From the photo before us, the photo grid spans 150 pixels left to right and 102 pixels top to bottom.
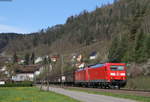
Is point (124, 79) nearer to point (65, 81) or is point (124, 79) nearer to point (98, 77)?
point (98, 77)

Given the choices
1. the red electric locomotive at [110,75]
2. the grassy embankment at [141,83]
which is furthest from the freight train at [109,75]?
the grassy embankment at [141,83]

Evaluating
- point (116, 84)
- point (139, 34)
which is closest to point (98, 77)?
point (116, 84)

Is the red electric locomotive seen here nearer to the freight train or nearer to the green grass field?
the freight train

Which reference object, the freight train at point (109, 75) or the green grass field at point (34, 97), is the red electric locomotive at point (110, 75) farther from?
the green grass field at point (34, 97)

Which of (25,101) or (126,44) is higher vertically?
(126,44)

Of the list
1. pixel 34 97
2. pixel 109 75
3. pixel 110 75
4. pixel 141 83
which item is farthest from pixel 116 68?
pixel 34 97

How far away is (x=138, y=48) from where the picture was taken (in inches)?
2835

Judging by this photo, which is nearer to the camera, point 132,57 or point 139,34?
point 132,57

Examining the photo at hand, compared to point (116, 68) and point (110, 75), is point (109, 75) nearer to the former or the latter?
point (110, 75)

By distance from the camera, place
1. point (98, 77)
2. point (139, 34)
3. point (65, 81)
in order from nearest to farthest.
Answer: point (98, 77) < point (139, 34) < point (65, 81)

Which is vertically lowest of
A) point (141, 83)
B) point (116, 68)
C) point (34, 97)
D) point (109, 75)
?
point (34, 97)

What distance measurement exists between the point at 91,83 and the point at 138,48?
64.0ft

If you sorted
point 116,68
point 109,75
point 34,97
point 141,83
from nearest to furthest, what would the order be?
point 34,97
point 109,75
point 141,83
point 116,68

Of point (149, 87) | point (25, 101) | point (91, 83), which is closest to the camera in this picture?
point (25, 101)
